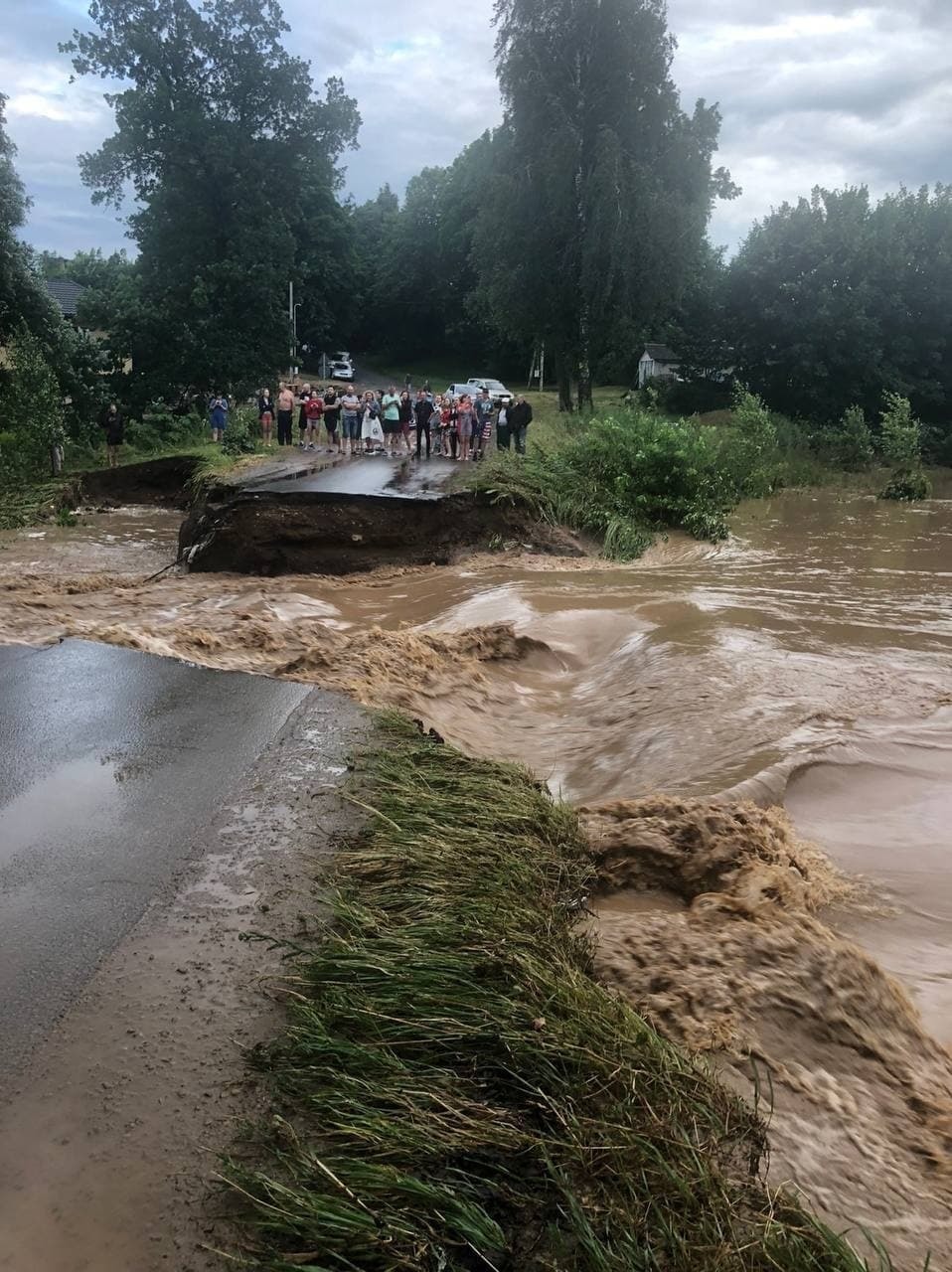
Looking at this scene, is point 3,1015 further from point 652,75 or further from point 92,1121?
point 652,75

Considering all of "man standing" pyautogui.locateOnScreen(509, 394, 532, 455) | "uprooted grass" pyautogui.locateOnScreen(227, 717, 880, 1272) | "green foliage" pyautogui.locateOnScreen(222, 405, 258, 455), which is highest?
"man standing" pyautogui.locateOnScreen(509, 394, 532, 455)

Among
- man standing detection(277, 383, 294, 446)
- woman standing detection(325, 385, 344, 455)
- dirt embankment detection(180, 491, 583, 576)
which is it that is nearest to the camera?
dirt embankment detection(180, 491, 583, 576)

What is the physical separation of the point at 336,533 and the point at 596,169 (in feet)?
78.8

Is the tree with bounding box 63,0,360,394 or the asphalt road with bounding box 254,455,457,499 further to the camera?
the tree with bounding box 63,0,360,394

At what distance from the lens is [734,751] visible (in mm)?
6492

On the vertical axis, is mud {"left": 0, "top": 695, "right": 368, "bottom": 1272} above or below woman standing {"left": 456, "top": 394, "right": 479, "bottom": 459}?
below

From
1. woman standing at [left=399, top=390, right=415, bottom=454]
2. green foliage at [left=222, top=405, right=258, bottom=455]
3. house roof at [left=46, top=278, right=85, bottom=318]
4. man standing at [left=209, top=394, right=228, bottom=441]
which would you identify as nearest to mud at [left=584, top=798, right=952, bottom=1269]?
woman standing at [left=399, top=390, right=415, bottom=454]

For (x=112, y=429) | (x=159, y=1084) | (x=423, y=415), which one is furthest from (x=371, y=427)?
(x=159, y=1084)

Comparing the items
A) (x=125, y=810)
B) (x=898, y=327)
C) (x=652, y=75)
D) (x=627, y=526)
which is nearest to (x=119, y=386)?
(x=627, y=526)

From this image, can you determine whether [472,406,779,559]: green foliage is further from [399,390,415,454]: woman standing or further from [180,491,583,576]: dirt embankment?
[399,390,415,454]: woman standing

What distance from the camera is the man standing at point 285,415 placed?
75.2ft

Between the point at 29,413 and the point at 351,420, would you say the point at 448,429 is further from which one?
the point at 29,413

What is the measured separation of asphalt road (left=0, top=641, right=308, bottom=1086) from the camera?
3475mm

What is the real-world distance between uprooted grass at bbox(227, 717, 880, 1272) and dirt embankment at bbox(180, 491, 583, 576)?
37.0ft
